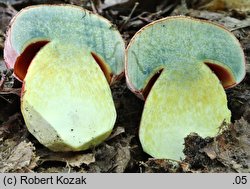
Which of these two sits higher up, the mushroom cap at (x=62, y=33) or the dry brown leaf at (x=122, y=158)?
the mushroom cap at (x=62, y=33)

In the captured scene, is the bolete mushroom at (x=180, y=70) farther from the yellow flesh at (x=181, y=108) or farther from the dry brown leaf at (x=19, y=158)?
the dry brown leaf at (x=19, y=158)

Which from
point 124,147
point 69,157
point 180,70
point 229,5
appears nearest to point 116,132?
point 124,147

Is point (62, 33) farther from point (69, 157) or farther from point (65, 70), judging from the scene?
point (69, 157)

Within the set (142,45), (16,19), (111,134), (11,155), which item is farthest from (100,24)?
(11,155)

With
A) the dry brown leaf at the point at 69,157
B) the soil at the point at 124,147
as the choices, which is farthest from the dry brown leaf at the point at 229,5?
the dry brown leaf at the point at 69,157

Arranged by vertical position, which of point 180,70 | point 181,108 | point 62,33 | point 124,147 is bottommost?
point 124,147

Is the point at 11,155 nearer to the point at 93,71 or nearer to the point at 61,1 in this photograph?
the point at 93,71

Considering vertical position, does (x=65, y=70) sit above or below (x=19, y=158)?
above
